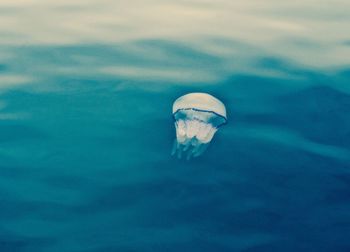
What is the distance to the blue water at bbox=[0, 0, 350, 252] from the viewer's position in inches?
113

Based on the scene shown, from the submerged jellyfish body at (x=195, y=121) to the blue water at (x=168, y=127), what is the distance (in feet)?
0.25

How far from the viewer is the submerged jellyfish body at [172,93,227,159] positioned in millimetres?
3549

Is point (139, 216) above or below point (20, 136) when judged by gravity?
below

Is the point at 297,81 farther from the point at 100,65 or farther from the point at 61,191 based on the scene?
the point at 61,191

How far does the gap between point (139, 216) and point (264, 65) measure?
225 cm

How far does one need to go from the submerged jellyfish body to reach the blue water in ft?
0.25

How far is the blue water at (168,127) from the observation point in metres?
2.88

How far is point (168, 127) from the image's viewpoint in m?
3.80

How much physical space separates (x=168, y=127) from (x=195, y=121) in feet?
0.66

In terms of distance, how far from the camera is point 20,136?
3.60m

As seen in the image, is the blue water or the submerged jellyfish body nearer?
the blue water

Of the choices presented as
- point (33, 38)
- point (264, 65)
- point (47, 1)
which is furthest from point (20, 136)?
point (47, 1)

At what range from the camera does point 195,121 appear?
3781mm

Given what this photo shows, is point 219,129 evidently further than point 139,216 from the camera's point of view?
Yes
